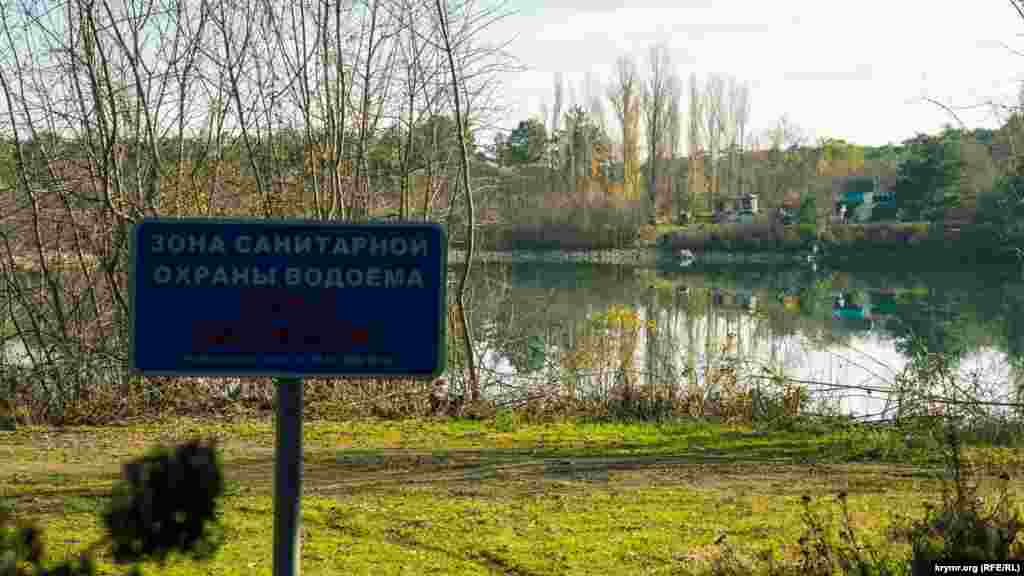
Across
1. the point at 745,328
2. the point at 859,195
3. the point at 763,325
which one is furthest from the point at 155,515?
the point at 859,195

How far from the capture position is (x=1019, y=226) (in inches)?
572

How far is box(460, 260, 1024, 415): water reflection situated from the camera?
42.8 ft

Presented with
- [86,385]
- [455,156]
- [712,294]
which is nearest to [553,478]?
[86,385]

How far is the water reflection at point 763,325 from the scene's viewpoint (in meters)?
13.0

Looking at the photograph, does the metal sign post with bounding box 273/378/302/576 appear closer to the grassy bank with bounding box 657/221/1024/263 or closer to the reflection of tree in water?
the reflection of tree in water

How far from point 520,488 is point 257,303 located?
3.95 m

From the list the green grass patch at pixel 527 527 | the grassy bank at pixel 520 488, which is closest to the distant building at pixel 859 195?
the grassy bank at pixel 520 488

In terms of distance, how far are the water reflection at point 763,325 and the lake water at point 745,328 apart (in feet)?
0.14

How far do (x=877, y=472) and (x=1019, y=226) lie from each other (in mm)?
8109

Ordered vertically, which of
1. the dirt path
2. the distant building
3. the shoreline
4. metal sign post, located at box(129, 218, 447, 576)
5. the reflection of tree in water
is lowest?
the reflection of tree in water

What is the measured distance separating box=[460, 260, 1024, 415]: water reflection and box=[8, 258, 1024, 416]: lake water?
4 centimetres

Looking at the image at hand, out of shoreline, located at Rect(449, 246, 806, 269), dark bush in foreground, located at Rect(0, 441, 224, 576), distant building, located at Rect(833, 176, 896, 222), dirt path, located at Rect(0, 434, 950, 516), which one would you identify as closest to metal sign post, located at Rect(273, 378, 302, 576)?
dark bush in foreground, located at Rect(0, 441, 224, 576)

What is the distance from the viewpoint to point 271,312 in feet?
11.4

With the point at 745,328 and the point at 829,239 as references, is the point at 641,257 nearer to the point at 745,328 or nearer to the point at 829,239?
the point at 829,239
